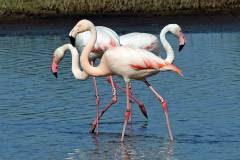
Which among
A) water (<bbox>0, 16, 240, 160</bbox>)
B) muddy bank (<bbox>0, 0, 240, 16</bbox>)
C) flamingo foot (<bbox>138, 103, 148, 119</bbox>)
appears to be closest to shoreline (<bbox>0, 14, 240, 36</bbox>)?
muddy bank (<bbox>0, 0, 240, 16</bbox>)

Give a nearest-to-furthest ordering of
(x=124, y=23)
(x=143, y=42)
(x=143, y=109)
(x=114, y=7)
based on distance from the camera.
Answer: (x=143, y=109) → (x=143, y=42) → (x=124, y=23) → (x=114, y=7)

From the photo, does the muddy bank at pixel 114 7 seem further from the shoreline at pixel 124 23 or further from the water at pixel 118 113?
the water at pixel 118 113

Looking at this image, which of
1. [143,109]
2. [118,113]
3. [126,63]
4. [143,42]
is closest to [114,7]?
[143,42]

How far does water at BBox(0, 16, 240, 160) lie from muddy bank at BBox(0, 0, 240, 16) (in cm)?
385

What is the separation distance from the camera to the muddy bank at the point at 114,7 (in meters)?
21.0

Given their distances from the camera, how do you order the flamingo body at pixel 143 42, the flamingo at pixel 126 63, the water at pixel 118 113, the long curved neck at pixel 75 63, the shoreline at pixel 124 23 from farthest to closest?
the shoreline at pixel 124 23, the flamingo body at pixel 143 42, the long curved neck at pixel 75 63, the flamingo at pixel 126 63, the water at pixel 118 113

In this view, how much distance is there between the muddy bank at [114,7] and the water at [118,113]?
3853 mm

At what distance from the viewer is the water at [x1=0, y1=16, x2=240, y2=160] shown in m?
9.89

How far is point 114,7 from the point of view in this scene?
2134 centimetres

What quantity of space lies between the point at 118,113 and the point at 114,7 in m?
9.67

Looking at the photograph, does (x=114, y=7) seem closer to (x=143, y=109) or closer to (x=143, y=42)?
(x=143, y=42)

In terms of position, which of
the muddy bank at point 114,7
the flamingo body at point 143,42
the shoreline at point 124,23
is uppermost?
the flamingo body at point 143,42

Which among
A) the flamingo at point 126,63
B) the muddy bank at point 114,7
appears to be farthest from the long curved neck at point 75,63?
the muddy bank at point 114,7

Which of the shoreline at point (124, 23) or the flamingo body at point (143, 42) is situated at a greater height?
the flamingo body at point (143, 42)
